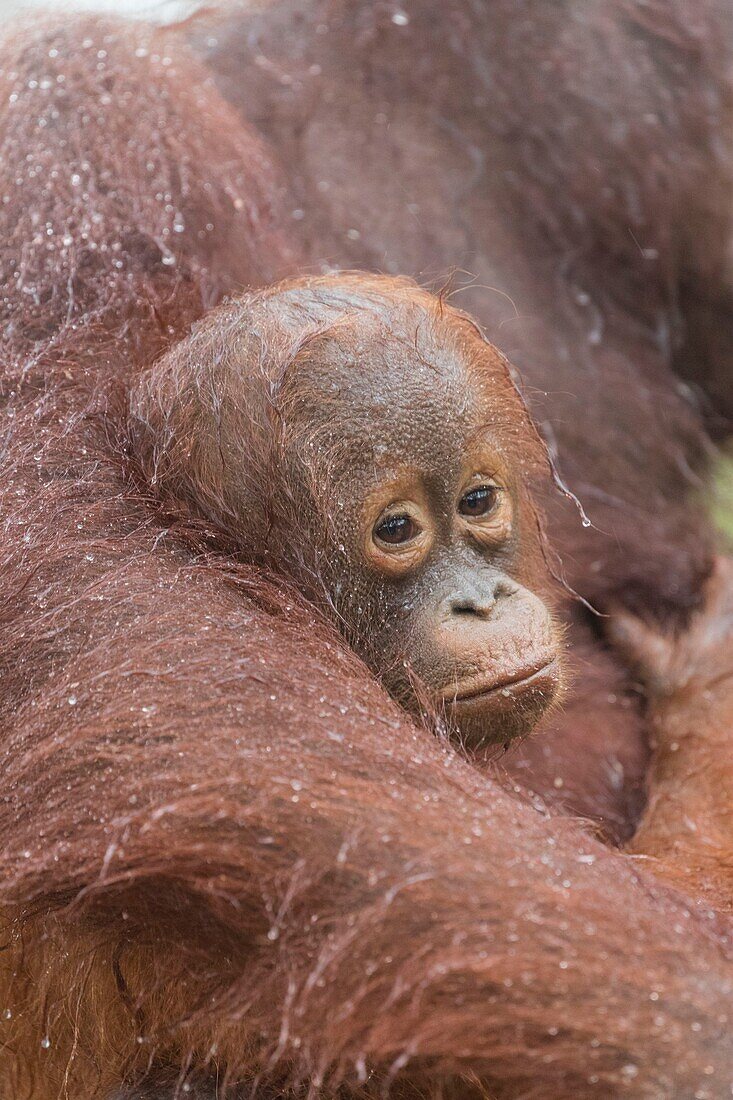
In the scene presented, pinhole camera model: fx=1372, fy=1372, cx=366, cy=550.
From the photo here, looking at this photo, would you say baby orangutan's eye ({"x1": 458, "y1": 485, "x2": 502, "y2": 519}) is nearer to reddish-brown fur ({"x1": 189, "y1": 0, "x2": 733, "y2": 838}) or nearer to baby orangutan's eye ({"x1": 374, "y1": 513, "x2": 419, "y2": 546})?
baby orangutan's eye ({"x1": 374, "y1": 513, "x2": 419, "y2": 546})

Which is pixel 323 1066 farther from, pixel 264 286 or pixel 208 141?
pixel 208 141

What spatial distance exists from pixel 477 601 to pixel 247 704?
1.20 feet

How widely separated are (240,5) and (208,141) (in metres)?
0.49

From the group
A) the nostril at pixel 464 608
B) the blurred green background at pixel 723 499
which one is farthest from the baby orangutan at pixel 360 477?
the blurred green background at pixel 723 499

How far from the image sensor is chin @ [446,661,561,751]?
148 cm

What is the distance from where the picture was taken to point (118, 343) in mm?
1570

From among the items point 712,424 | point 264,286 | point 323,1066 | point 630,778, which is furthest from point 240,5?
point 323,1066

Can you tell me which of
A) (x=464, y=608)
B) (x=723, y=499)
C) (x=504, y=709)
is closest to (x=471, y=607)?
(x=464, y=608)

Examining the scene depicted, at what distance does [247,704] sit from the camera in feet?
4.00

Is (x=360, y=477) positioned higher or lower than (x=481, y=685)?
higher

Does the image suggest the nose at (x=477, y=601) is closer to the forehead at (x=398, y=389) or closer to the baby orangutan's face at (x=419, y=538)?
the baby orangutan's face at (x=419, y=538)

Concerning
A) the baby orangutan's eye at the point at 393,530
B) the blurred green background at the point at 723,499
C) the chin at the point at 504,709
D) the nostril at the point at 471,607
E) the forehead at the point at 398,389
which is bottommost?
the blurred green background at the point at 723,499

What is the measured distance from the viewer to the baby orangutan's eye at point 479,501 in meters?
1.60

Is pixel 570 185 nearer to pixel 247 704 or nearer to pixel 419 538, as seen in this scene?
pixel 419 538
